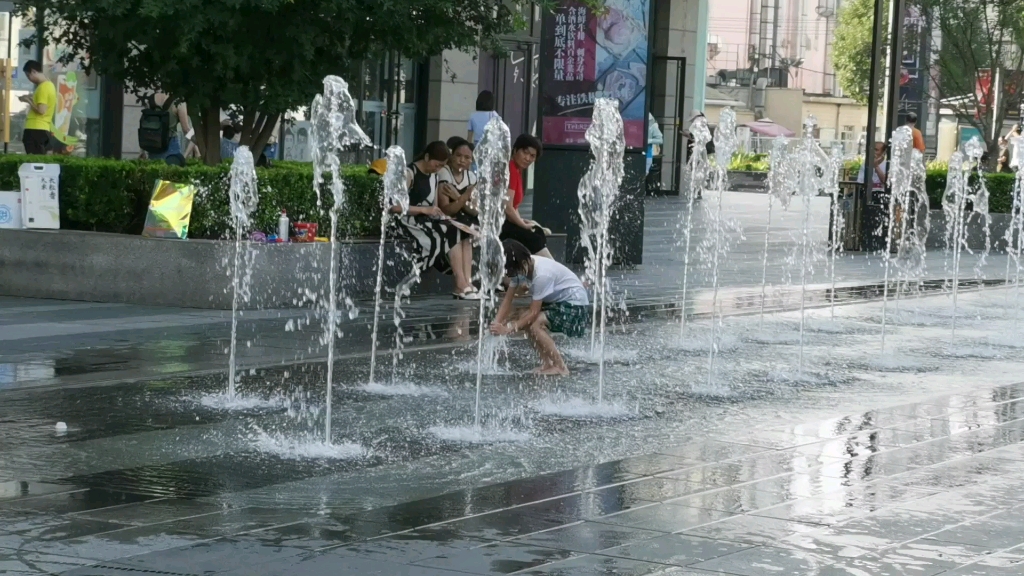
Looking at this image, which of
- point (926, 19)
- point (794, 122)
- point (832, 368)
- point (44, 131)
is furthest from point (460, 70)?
point (794, 122)

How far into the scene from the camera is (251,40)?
13.3m

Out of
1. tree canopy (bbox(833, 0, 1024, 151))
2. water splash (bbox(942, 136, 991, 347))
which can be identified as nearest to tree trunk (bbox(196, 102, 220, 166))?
water splash (bbox(942, 136, 991, 347))

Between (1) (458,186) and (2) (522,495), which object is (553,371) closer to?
(2) (522,495)

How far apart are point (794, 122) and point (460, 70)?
51787mm

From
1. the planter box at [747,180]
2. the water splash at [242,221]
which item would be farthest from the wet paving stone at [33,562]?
the planter box at [747,180]

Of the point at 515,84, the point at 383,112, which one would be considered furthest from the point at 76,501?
the point at 515,84

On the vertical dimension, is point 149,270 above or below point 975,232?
below

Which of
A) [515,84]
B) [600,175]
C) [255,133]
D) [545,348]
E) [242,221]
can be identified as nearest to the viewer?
[545,348]

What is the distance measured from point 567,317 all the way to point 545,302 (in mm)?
163

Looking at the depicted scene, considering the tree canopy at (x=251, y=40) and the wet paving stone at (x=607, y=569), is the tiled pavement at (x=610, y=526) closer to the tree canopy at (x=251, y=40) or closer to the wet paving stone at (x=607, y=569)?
the wet paving stone at (x=607, y=569)

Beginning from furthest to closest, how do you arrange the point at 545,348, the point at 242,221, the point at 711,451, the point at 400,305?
the point at 400,305 → the point at 242,221 → the point at 545,348 → the point at 711,451

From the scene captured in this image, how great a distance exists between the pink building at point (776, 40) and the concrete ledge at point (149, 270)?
209 feet

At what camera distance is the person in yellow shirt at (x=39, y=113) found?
59.7 ft

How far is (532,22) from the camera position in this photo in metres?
27.9
